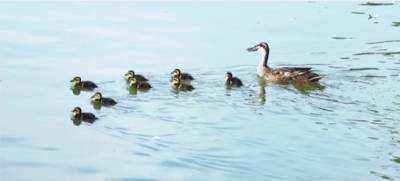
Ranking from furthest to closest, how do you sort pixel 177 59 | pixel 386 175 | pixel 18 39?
pixel 18 39
pixel 177 59
pixel 386 175

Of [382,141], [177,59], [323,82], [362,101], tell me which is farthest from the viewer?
[177,59]

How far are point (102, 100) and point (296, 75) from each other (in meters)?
4.23

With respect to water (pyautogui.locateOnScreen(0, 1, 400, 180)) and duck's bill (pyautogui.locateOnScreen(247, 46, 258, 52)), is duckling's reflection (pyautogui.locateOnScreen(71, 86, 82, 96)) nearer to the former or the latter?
water (pyautogui.locateOnScreen(0, 1, 400, 180))

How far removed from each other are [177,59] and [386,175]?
9.06m

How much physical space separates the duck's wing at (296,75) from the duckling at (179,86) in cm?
218

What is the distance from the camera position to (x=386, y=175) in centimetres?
997

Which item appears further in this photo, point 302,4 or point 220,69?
point 302,4

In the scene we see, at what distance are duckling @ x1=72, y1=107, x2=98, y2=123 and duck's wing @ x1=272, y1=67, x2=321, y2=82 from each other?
478 centimetres

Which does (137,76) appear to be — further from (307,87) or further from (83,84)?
(307,87)

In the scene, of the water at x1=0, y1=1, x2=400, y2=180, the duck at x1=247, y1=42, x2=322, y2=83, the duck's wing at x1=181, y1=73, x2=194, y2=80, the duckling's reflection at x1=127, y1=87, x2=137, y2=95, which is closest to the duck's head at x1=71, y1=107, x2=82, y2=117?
the water at x1=0, y1=1, x2=400, y2=180

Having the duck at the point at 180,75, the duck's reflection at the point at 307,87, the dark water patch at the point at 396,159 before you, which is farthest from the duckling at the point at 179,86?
the dark water patch at the point at 396,159

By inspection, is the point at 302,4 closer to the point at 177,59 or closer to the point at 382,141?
the point at 177,59

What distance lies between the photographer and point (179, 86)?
48.1ft

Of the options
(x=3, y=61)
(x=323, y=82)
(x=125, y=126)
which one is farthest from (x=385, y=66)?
(x=3, y=61)
